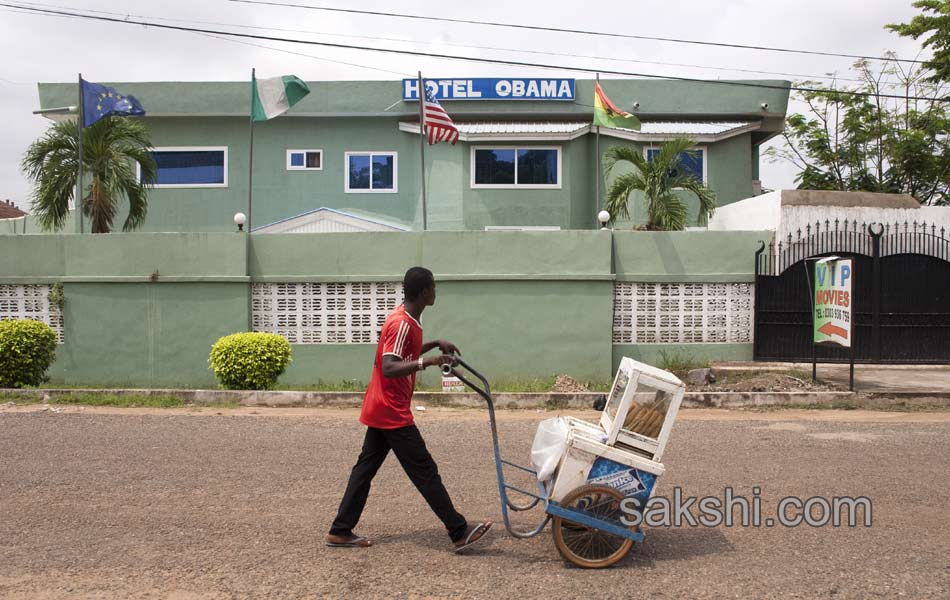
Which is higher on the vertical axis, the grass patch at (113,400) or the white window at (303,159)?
the white window at (303,159)

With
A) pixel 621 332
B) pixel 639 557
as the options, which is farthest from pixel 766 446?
pixel 621 332

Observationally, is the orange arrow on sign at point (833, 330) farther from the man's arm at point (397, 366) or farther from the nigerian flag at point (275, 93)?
the nigerian flag at point (275, 93)

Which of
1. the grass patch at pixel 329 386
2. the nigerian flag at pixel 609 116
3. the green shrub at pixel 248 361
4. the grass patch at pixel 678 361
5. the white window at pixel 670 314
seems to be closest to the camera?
the green shrub at pixel 248 361

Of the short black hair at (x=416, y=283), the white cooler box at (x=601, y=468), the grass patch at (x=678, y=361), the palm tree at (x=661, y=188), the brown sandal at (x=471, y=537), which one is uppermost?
the palm tree at (x=661, y=188)

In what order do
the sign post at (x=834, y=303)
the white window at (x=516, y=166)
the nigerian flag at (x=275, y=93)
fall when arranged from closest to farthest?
the sign post at (x=834, y=303)
the nigerian flag at (x=275, y=93)
the white window at (x=516, y=166)

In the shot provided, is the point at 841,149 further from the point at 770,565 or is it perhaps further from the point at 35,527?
the point at 35,527

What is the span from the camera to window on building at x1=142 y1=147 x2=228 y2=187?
75.7ft

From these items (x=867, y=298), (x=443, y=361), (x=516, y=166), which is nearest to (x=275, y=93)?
(x=516, y=166)

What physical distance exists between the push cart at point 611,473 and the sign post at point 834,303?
791 cm

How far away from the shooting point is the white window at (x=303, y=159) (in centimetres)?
2314

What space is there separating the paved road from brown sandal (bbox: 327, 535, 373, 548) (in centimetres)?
9

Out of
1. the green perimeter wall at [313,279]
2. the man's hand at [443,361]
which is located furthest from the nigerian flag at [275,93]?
the man's hand at [443,361]

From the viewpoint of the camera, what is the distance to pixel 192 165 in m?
23.2

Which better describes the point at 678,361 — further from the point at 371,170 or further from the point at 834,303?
the point at 371,170
